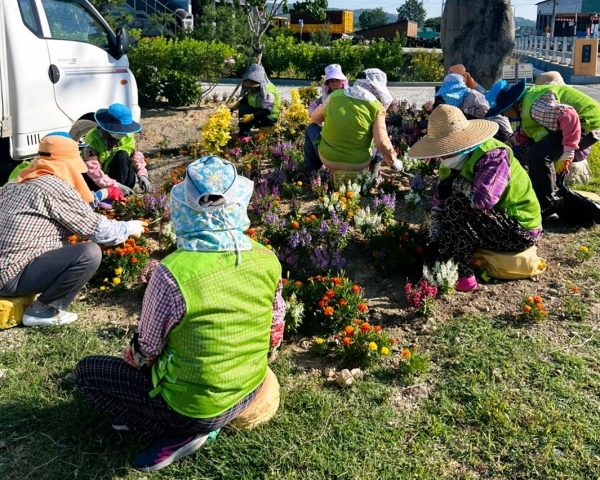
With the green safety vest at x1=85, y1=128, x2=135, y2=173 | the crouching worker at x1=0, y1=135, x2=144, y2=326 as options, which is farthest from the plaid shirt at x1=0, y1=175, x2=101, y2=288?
the green safety vest at x1=85, y1=128, x2=135, y2=173

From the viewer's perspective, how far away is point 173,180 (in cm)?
664

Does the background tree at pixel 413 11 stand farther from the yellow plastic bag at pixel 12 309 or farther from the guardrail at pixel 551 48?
the yellow plastic bag at pixel 12 309

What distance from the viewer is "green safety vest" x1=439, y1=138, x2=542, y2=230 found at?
4285 mm

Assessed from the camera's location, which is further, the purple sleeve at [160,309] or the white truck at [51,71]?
the white truck at [51,71]

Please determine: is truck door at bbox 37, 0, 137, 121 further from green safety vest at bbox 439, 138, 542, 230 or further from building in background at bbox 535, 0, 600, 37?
Result: building in background at bbox 535, 0, 600, 37

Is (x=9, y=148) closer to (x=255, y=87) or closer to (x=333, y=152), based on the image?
(x=255, y=87)

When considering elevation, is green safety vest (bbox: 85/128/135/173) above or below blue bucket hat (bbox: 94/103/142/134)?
below

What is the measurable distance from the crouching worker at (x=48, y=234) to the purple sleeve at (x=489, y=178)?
8.58ft

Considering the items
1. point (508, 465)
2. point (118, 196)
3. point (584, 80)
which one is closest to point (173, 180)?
point (118, 196)

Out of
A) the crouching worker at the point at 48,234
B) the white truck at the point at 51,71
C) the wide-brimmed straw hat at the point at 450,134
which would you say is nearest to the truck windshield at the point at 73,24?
the white truck at the point at 51,71

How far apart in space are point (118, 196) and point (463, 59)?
6788 mm

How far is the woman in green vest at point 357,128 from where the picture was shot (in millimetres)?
5832

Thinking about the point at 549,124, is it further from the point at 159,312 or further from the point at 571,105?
the point at 159,312

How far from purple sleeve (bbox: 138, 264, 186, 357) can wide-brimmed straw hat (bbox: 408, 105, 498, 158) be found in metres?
2.34
